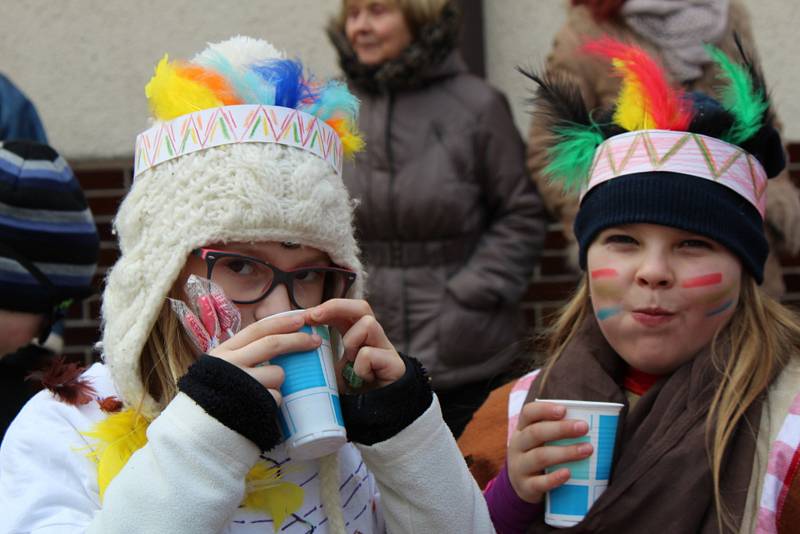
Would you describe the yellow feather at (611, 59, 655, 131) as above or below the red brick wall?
above

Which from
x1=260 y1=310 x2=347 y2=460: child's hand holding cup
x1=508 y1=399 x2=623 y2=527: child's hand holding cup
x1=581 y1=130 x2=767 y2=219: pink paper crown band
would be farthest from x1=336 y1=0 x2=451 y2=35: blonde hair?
x1=260 y1=310 x2=347 y2=460: child's hand holding cup

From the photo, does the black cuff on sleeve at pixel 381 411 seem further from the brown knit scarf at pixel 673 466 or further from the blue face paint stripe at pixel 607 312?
the blue face paint stripe at pixel 607 312

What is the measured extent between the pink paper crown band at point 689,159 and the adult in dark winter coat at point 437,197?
2.03 meters

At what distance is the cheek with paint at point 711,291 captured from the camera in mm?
2439

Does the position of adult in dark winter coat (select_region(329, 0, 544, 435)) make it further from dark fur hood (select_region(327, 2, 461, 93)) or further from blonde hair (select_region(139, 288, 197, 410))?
blonde hair (select_region(139, 288, 197, 410))

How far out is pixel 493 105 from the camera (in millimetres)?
4723

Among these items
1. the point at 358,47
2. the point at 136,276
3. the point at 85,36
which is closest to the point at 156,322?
the point at 136,276

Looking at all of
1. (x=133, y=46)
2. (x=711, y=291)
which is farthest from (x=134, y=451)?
(x=133, y=46)

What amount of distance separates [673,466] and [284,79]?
3.44 feet

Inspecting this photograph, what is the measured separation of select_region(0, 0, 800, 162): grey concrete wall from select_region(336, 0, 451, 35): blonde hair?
1.16 m

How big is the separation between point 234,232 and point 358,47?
2.74 metres

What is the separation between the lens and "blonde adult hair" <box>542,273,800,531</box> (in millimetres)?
2307

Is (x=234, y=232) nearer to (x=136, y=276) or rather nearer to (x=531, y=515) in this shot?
(x=136, y=276)

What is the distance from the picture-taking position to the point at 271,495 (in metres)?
2.13
